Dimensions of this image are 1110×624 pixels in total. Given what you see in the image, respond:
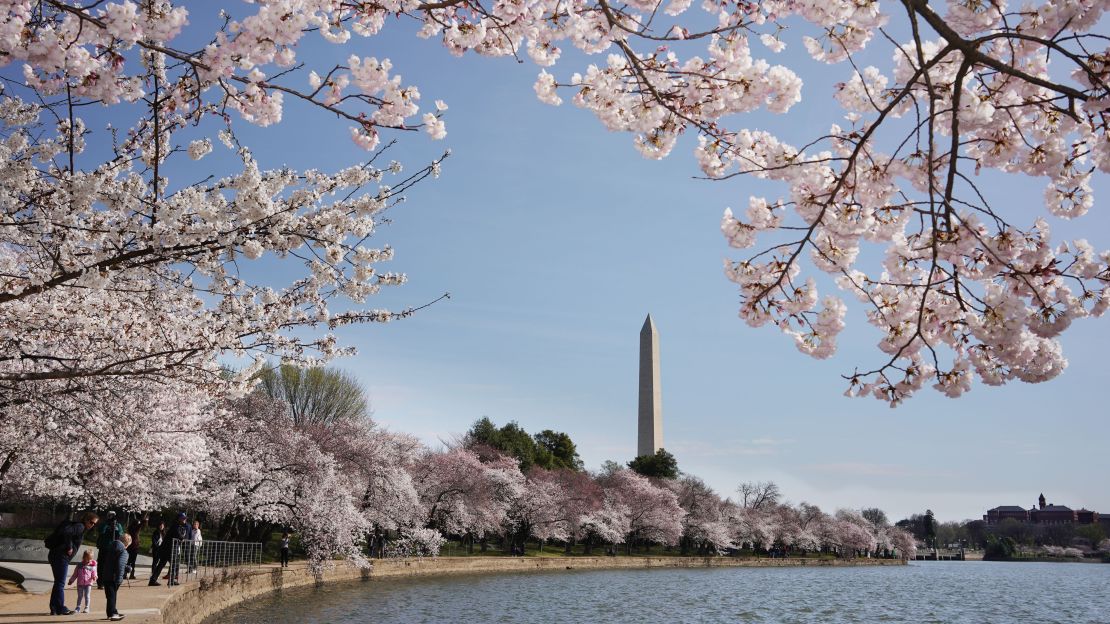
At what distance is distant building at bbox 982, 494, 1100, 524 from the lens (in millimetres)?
135000

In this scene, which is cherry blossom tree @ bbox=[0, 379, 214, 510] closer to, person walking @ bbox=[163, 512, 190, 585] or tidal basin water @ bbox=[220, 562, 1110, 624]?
person walking @ bbox=[163, 512, 190, 585]

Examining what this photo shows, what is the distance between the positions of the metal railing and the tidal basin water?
1152 mm

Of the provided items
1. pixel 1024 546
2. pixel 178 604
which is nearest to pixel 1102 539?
pixel 1024 546

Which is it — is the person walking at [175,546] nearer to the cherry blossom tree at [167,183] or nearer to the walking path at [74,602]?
the walking path at [74,602]

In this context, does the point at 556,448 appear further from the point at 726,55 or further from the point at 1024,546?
the point at 1024,546

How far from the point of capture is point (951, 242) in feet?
15.6

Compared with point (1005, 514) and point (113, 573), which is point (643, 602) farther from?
point (1005, 514)

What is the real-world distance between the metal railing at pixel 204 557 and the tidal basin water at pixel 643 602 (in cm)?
115

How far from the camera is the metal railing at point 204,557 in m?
15.1

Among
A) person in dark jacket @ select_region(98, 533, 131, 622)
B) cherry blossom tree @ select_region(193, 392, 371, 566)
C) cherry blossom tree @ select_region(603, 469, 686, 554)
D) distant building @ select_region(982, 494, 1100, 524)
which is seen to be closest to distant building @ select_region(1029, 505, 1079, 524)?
distant building @ select_region(982, 494, 1100, 524)

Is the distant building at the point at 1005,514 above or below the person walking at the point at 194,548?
below

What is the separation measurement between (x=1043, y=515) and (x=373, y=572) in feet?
483

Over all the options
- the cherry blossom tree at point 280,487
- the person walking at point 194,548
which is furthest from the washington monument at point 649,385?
the person walking at point 194,548

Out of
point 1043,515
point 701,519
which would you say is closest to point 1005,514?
point 1043,515
